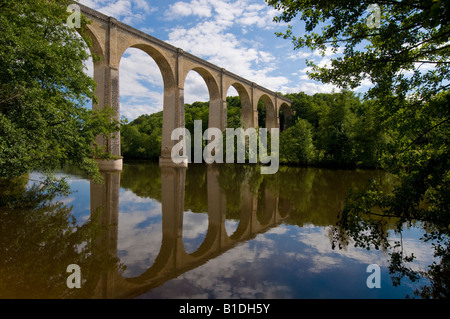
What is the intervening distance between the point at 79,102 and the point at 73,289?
567 cm

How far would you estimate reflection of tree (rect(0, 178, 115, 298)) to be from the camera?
8.61 feet

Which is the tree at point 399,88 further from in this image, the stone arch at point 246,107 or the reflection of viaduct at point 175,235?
the stone arch at point 246,107

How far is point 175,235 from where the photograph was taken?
4.49 metres

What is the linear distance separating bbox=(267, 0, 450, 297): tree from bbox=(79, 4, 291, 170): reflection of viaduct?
7331 millimetres

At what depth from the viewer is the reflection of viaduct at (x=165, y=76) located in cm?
1623

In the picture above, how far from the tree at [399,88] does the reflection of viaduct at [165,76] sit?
7331 millimetres

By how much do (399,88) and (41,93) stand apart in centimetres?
680

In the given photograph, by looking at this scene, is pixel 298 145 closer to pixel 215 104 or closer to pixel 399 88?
pixel 215 104

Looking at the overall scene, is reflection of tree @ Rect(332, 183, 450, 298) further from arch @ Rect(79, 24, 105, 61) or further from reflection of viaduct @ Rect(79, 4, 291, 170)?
arch @ Rect(79, 24, 105, 61)

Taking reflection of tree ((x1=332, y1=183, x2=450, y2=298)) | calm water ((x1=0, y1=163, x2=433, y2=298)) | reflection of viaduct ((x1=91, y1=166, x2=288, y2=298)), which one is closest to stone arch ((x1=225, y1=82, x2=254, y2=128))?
reflection of viaduct ((x1=91, y1=166, x2=288, y2=298))

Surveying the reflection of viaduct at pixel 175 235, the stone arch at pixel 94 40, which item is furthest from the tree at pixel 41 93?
the stone arch at pixel 94 40

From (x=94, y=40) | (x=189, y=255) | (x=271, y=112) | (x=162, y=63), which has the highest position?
(x=162, y=63)

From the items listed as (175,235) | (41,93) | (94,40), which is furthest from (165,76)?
(175,235)
